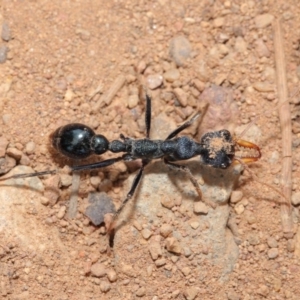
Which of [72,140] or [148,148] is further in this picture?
[148,148]

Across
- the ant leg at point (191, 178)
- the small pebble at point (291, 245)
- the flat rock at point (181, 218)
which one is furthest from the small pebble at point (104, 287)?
Result: the small pebble at point (291, 245)

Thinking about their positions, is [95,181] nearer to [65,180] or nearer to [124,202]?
[65,180]

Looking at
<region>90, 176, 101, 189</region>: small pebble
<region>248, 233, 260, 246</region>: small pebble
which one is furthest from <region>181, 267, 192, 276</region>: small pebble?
<region>90, 176, 101, 189</region>: small pebble

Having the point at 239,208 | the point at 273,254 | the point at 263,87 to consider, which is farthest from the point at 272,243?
the point at 263,87

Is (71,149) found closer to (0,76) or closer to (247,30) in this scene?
(0,76)

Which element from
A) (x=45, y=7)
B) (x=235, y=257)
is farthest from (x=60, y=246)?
(x=45, y=7)

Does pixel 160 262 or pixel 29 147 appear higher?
pixel 29 147

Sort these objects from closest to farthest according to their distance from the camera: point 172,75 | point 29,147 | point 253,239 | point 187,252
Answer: point 187,252 → point 253,239 → point 29,147 → point 172,75
